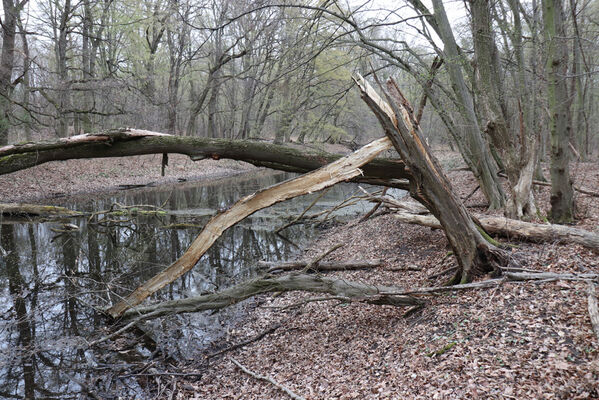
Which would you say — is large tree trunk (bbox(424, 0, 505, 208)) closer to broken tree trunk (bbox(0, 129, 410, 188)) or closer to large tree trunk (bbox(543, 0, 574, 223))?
large tree trunk (bbox(543, 0, 574, 223))

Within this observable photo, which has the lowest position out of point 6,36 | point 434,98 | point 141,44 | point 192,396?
point 192,396

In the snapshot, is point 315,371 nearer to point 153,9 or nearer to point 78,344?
point 78,344

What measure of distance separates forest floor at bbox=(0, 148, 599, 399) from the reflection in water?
901 millimetres

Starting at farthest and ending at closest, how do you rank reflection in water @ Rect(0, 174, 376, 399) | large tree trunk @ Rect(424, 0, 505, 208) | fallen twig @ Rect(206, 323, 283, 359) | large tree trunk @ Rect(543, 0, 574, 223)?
1. large tree trunk @ Rect(424, 0, 505, 208)
2. large tree trunk @ Rect(543, 0, 574, 223)
3. fallen twig @ Rect(206, 323, 283, 359)
4. reflection in water @ Rect(0, 174, 376, 399)

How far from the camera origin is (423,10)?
8.62 metres

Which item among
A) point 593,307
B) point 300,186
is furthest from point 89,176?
point 593,307

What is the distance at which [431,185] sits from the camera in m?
4.65

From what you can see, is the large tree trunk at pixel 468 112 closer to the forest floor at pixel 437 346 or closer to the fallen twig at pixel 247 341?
the forest floor at pixel 437 346

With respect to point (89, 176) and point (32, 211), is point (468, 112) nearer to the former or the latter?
point (32, 211)

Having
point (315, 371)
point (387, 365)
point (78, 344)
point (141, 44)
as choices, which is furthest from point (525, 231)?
point (141, 44)

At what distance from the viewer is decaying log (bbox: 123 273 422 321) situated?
4762mm

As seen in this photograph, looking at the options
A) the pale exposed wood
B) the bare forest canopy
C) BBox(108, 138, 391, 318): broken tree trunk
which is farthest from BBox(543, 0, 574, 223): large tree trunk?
BBox(108, 138, 391, 318): broken tree trunk

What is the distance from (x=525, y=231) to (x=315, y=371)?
3882mm

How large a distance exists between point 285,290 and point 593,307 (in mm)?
3396
